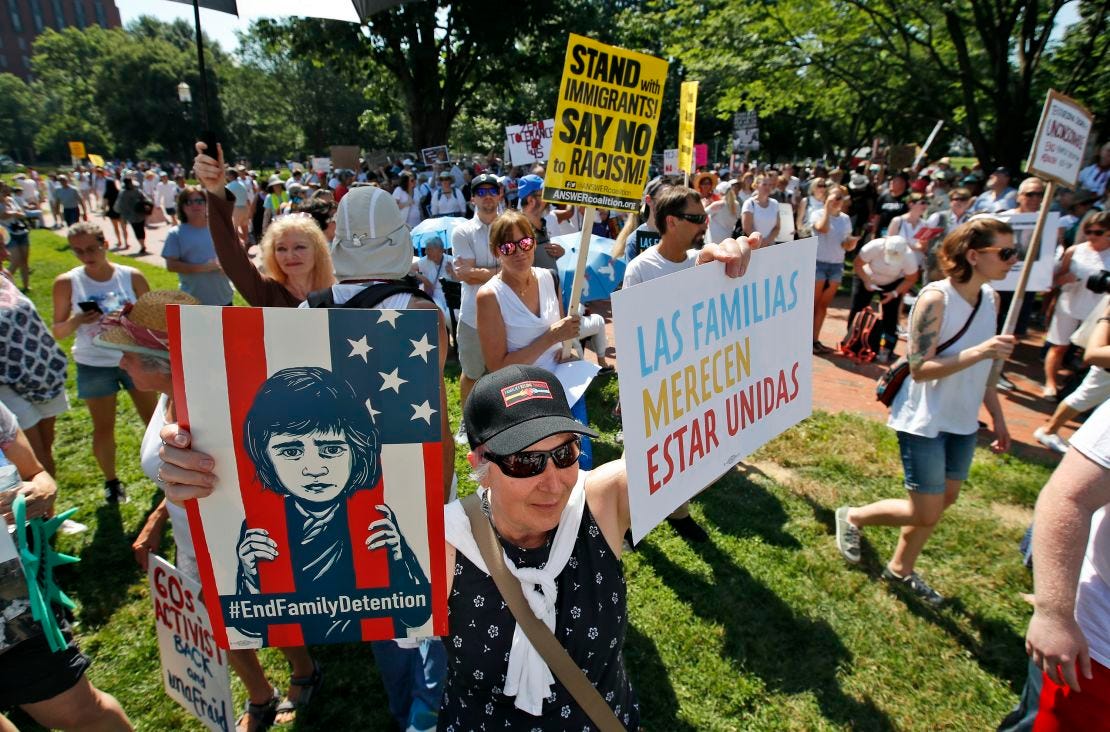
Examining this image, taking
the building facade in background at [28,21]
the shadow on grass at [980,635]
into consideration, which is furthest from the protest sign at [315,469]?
the building facade in background at [28,21]

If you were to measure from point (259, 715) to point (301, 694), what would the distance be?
196 mm

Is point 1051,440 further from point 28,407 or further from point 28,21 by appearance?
point 28,21

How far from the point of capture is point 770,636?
3.42m

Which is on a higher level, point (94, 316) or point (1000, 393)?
point (94, 316)

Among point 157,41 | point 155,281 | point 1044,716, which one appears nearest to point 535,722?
point 1044,716

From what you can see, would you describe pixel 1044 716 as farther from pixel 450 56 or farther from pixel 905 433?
pixel 450 56

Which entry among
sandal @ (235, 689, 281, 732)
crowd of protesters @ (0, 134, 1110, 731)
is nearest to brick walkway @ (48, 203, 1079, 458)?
crowd of protesters @ (0, 134, 1110, 731)

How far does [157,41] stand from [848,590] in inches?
3190

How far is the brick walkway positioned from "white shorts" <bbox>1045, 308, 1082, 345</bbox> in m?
0.74

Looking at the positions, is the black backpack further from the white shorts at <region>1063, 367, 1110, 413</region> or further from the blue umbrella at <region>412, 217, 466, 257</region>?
the white shorts at <region>1063, 367, 1110, 413</region>

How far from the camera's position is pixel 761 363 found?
8.73 feet

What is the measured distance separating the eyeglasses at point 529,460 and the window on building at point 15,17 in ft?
409

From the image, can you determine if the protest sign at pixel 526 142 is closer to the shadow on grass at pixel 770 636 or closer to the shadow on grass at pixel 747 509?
the shadow on grass at pixel 747 509

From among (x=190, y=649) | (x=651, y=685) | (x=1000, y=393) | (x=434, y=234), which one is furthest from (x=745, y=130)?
(x=190, y=649)
